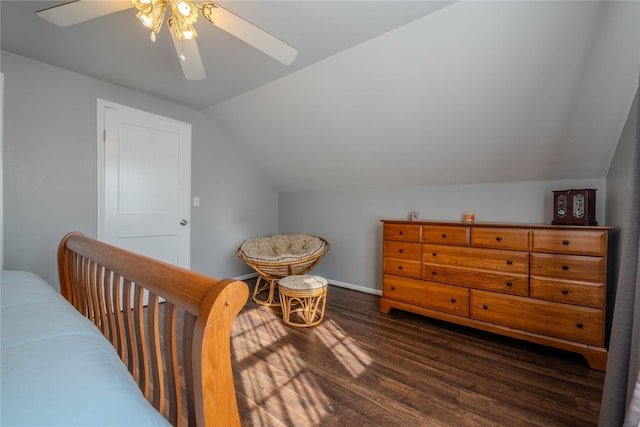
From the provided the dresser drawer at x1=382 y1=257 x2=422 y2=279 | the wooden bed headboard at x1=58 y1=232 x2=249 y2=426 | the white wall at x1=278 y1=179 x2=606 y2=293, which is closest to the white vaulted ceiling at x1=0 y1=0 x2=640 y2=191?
the white wall at x1=278 y1=179 x2=606 y2=293

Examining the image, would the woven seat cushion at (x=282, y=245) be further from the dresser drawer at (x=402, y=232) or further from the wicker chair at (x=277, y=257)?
the dresser drawer at (x=402, y=232)

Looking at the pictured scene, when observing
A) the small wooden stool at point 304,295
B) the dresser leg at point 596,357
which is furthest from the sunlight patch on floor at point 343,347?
the dresser leg at point 596,357

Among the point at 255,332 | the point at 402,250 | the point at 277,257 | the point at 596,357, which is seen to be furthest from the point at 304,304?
the point at 596,357

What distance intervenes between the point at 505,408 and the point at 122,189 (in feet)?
11.1

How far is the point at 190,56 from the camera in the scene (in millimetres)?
1534

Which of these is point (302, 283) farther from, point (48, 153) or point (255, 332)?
point (48, 153)

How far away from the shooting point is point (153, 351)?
2.93 ft

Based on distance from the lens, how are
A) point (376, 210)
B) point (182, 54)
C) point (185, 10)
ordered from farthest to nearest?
point (376, 210) < point (182, 54) < point (185, 10)

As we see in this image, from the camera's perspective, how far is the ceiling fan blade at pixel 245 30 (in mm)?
1268

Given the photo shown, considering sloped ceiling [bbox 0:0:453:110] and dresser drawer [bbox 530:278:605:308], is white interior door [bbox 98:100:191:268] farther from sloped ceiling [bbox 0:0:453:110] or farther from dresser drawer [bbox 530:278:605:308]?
dresser drawer [bbox 530:278:605:308]

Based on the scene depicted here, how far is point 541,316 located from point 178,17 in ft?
9.45

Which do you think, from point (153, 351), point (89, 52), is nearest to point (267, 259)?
point (153, 351)

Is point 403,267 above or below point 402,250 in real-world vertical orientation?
below

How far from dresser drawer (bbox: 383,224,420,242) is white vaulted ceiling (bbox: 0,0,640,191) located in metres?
0.67
